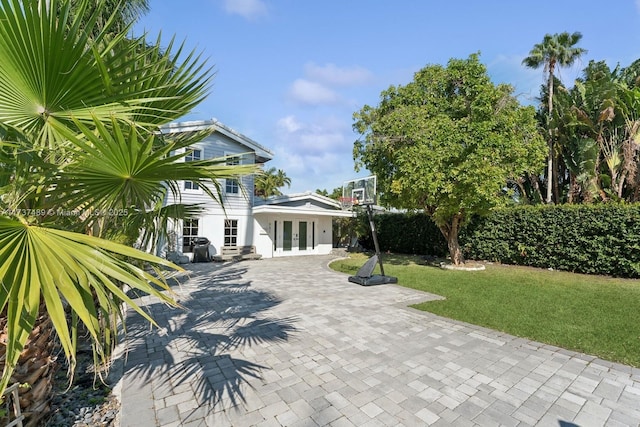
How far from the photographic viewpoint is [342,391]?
11.6 ft

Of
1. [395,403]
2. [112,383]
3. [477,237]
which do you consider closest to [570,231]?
[477,237]

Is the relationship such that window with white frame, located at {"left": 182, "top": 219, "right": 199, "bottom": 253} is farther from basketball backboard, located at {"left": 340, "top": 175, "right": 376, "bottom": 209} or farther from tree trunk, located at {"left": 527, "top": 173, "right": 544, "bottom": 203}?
tree trunk, located at {"left": 527, "top": 173, "right": 544, "bottom": 203}

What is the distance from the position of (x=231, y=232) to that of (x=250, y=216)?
54.9 inches

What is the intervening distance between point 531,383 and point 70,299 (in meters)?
4.74

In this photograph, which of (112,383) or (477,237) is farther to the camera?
(477,237)

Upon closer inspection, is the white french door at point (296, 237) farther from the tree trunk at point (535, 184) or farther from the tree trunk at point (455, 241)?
the tree trunk at point (535, 184)

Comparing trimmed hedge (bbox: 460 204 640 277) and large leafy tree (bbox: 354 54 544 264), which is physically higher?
large leafy tree (bbox: 354 54 544 264)

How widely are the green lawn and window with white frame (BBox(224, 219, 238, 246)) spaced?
872cm

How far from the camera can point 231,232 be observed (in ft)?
53.4

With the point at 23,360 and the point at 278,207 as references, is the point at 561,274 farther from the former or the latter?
the point at 23,360

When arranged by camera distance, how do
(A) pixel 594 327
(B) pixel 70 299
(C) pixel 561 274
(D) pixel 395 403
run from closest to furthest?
(B) pixel 70 299 → (D) pixel 395 403 → (A) pixel 594 327 → (C) pixel 561 274

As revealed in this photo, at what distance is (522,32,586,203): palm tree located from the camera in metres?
20.1

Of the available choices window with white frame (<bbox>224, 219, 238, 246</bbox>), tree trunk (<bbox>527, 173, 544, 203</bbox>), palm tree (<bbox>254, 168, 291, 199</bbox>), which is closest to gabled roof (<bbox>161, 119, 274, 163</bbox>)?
window with white frame (<bbox>224, 219, 238, 246</bbox>)

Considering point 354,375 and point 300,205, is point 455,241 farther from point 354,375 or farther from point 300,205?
point 354,375
